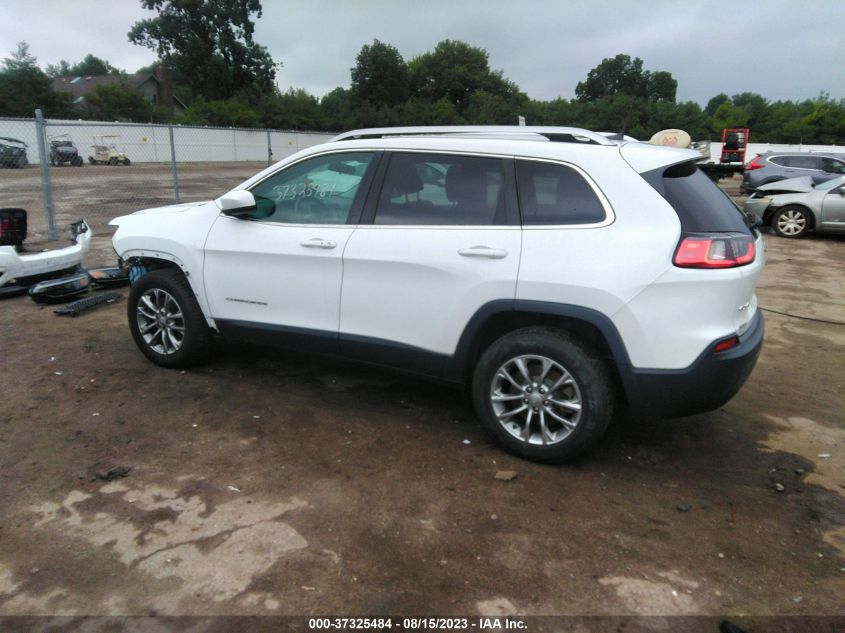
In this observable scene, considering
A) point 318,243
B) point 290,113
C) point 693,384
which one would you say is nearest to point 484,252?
point 318,243

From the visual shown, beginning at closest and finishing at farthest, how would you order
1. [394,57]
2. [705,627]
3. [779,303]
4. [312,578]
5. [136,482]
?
[705,627]
[312,578]
[136,482]
[779,303]
[394,57]

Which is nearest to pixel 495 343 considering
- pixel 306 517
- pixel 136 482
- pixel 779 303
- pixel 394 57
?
pixel 306 517

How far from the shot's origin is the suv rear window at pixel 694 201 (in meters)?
3.12

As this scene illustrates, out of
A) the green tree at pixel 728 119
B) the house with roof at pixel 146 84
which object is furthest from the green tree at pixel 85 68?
the green tree at pixel 728 119

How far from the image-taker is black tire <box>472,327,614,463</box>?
3.22m

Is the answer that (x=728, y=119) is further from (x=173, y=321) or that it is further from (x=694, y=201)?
(x=173, y=321)

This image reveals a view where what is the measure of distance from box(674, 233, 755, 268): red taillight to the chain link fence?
10045mm

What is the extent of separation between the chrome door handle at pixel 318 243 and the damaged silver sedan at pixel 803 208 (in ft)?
40.8

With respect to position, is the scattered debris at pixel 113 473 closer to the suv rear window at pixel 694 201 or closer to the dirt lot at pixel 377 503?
the dirt lot at pixel 377 503

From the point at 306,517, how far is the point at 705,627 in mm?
1747

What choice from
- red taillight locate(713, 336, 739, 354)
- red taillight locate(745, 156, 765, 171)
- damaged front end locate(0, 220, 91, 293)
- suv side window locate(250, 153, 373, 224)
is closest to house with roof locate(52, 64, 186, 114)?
red taillight locate(745, 156, 765, 171)

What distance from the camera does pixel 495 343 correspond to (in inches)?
137

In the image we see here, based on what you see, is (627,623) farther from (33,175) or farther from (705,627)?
(33,175)

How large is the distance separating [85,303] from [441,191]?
4.63 m
